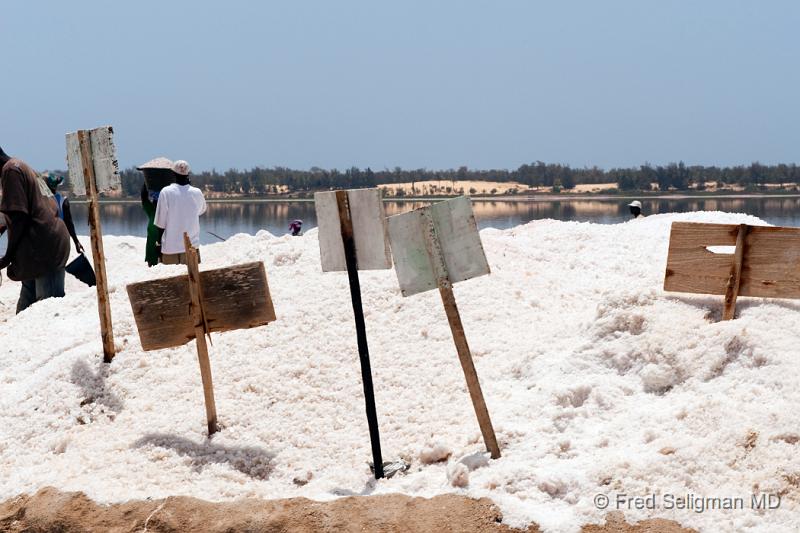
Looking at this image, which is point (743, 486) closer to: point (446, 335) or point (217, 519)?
point (217, 519)

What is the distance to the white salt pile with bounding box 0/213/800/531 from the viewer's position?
15.3ft

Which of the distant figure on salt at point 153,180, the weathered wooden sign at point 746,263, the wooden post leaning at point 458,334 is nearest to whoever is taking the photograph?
the wooden post leaning at point 458,334

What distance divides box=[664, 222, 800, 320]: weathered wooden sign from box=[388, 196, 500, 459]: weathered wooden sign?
2.26 m

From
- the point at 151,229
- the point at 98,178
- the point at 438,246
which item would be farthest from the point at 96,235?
the point at 438,246

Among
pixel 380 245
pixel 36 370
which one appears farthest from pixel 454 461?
pixel 36 370

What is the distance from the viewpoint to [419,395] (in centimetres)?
655

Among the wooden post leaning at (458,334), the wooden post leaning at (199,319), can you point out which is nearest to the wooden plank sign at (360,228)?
the wooden post leaning at (458,334)

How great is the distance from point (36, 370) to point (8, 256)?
1.83m

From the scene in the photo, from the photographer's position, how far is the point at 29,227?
350 inches

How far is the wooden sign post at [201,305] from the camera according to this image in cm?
612

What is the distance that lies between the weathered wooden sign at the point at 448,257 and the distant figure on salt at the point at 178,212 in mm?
3989

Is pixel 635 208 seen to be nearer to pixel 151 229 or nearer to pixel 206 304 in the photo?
pixel 151 229

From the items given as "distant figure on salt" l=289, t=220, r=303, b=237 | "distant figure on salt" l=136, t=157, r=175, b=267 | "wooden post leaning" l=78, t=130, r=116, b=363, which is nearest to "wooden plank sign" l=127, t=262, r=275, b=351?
"wooden post leaning" l=78, t=130, r=116, b=363

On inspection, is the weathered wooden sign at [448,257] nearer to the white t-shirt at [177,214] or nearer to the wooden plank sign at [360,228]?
the wooden plank sign at [360,228]
